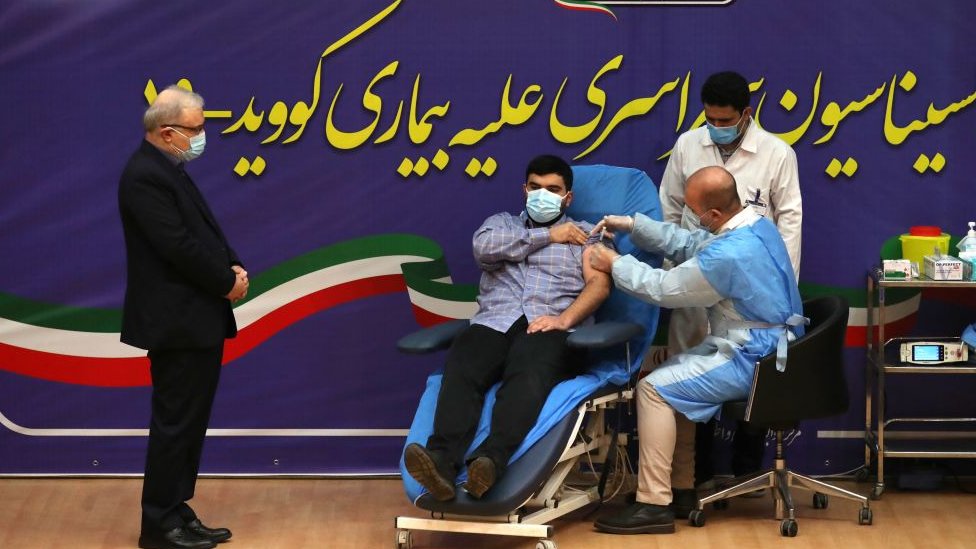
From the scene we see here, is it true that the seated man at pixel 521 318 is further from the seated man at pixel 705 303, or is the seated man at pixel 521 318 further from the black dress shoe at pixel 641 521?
the black dress shoe at pixel 641 521

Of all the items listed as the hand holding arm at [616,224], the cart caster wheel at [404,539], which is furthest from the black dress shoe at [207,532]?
the hand holding arm at [616,224]

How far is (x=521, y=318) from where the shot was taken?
17.2 feet

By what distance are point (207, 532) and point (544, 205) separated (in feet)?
5.35

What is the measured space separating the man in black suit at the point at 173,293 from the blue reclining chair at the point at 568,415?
2.23 ft

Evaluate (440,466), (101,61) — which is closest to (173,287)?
(440,466)

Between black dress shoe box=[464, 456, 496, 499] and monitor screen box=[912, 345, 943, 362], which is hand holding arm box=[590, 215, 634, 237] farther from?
monitor screen box=[912, 345, 943, 362]

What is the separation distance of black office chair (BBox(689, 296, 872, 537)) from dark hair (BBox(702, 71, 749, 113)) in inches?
30.1

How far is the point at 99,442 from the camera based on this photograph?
5.86 m

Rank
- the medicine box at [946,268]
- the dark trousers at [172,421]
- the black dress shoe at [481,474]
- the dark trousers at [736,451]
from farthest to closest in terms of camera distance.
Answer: the dark trousers at [736,451], the medicine box at [946,268], the dark trousers at [172,421], the black dress shoe at [481,474]

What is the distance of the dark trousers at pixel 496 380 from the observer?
4.75 metres

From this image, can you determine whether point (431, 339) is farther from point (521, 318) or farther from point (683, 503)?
point (683, 503)

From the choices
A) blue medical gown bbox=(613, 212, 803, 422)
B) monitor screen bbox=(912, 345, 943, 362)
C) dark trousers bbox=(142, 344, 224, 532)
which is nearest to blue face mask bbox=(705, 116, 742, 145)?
blue medical gown bbox=(613, 212, 803, 422)

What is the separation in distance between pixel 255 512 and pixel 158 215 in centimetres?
131

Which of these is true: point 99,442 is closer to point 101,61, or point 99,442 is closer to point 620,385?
point 101,61
